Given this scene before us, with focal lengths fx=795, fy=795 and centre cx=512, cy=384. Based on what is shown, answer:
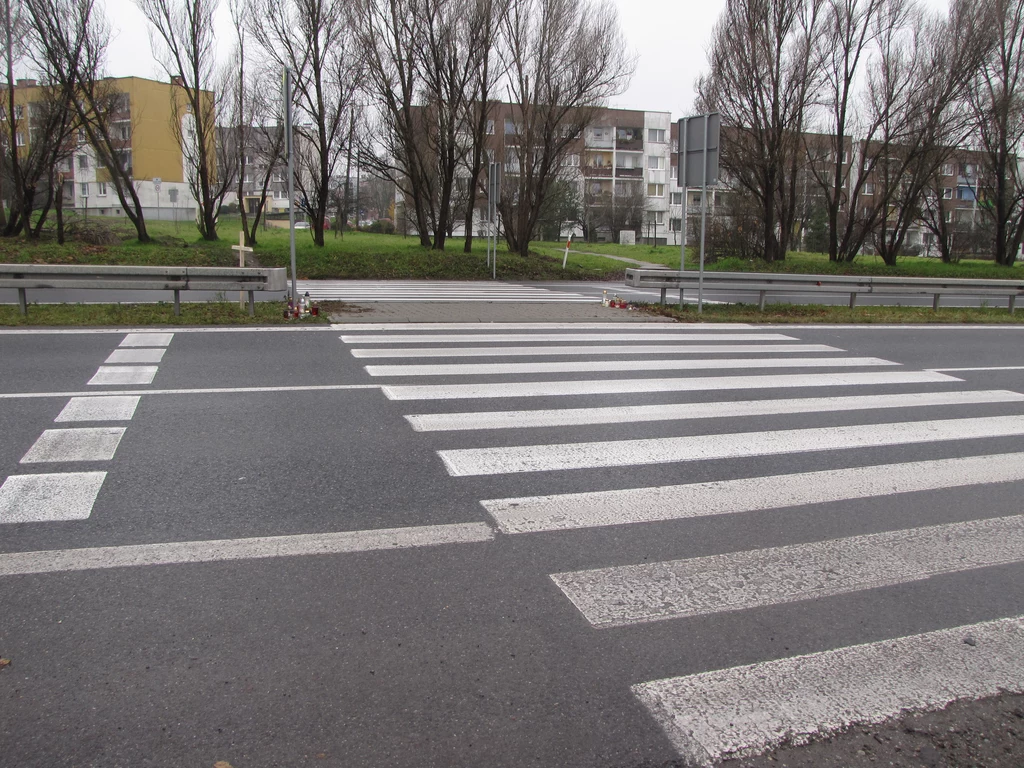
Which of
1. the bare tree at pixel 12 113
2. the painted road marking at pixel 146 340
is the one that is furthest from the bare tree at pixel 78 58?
the painted road marking at pixel 146 340

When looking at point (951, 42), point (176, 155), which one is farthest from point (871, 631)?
point (176, 155)

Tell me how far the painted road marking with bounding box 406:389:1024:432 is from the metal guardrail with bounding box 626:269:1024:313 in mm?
6812

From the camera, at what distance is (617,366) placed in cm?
951

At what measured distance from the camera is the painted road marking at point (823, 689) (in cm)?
278

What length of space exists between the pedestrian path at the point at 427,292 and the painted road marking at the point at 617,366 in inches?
265

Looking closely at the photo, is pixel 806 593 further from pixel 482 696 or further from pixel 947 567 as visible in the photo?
pixel 482 696

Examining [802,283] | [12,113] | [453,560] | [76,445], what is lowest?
[453,560]

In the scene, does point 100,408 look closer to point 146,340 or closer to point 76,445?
point 76,445

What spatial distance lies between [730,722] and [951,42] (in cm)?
3359

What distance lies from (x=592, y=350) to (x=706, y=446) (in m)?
4.61

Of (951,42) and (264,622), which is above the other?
(951,42)

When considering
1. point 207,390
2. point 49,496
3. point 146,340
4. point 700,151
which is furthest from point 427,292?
Answer: point 49,496

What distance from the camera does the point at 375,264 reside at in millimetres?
24578

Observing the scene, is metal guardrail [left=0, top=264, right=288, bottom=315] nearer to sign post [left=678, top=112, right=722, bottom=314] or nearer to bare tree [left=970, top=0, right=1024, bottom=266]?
sign post [left=678, top=112, right=722, bottom=314]
